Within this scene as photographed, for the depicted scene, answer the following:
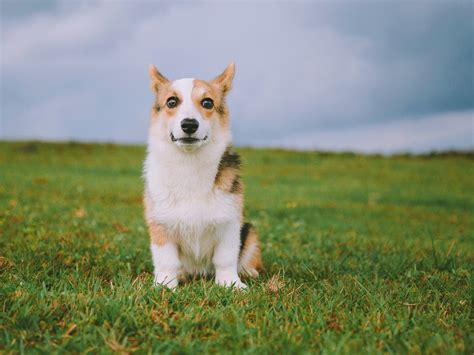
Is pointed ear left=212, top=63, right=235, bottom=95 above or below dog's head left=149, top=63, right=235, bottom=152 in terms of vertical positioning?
above

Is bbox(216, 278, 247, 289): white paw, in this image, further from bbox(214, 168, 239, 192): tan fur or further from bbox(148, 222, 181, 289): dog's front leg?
bbox(214, 168, 239, 192): tan fur

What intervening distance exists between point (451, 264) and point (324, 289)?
214cm

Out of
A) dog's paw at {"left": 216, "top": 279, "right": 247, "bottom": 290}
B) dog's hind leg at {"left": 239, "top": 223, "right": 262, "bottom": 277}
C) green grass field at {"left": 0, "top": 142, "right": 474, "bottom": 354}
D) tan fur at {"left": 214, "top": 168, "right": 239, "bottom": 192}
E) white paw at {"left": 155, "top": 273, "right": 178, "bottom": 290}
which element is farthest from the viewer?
dog's hind leg at {"left": 239, "top": 223, "right": 262, "bottom": 277}

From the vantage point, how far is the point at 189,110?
391cm

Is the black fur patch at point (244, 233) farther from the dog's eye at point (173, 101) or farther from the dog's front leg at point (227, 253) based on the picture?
the dog's eye at point (173, 101)

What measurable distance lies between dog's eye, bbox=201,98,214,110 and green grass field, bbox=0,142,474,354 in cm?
156

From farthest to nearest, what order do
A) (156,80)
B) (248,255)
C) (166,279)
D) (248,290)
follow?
(248,255)
(156,80)
(166,279)
(248,290)

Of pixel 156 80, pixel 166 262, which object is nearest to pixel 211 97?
pixel 156 80

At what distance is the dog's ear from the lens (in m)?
4.46

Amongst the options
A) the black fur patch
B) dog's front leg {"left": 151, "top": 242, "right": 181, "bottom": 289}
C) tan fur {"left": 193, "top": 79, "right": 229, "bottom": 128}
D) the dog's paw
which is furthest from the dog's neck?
the dog's paw

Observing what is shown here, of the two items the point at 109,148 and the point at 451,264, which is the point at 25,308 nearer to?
the point at 451,264

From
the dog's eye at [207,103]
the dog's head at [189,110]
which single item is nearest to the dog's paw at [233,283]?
the dog's head at [189,110]

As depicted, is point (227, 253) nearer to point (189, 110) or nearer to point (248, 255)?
point (248, 255)

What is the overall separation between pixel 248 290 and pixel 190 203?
93cm
